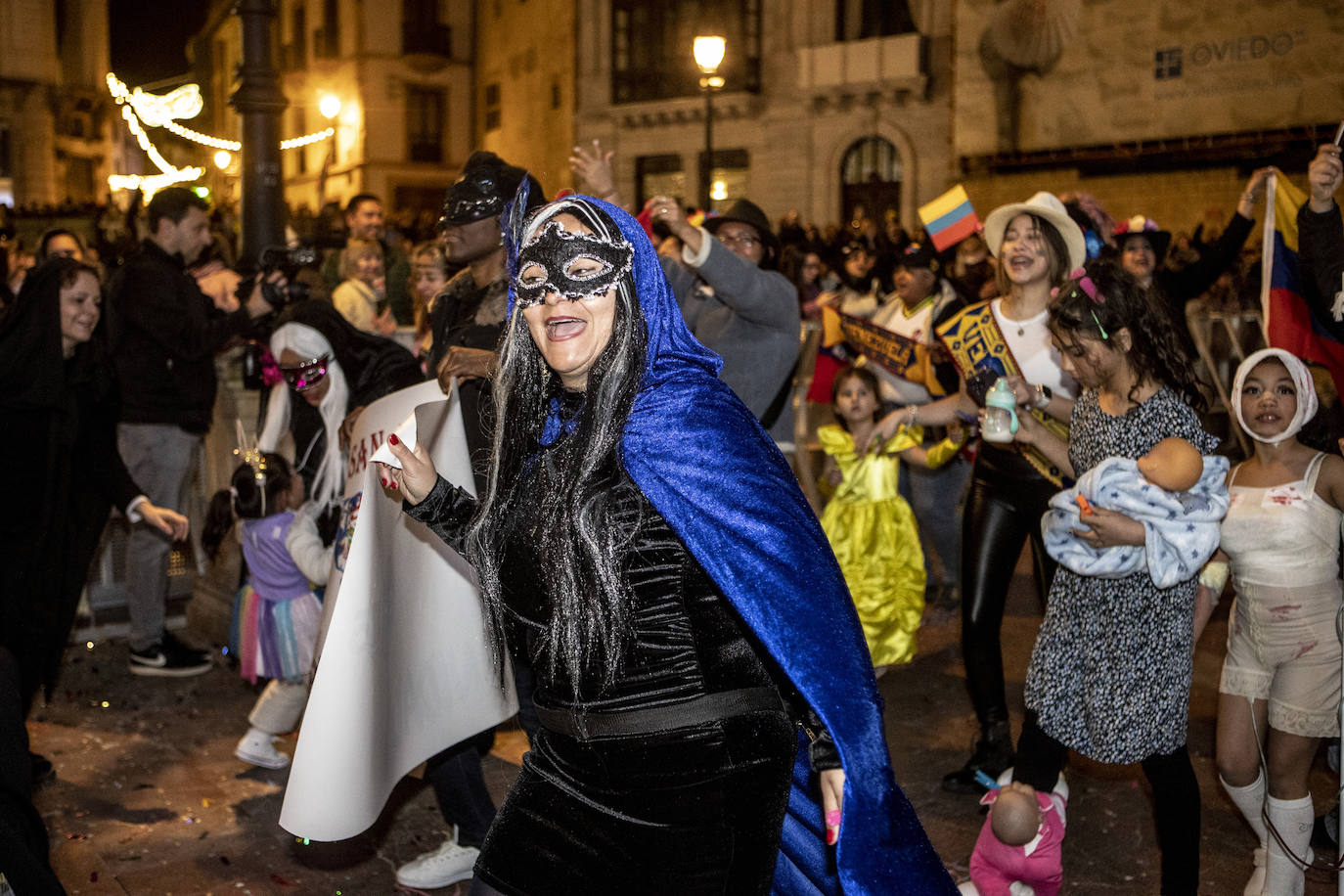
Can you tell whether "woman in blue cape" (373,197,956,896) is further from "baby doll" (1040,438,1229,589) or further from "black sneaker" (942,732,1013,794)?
"black sneaker" (942,732,1013,794)

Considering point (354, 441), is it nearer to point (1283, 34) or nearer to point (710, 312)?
point (710, 312)

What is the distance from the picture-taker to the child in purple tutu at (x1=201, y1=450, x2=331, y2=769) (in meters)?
5.43

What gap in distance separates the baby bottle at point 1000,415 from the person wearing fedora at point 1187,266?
7.85ft

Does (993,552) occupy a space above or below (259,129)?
Result: below

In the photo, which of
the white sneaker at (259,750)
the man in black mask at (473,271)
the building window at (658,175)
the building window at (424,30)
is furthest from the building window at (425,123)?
the man in black mask at (473,271)

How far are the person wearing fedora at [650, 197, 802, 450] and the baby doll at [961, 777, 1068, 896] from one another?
69.4 inches

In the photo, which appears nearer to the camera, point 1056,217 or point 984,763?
point 1056,217

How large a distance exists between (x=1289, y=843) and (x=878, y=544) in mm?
2980

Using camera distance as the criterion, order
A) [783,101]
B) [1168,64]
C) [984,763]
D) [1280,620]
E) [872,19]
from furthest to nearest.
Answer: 1. [783,101]
2. [872,19]
3. [1168,64]
4. [984,763]
5. [1280,620]

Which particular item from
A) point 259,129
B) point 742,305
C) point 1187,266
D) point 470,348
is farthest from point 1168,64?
point 470,348

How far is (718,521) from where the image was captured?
246cm

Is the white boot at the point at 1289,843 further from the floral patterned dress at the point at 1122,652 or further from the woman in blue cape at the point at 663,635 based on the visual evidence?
the woman in blue cape at the point at 663,635

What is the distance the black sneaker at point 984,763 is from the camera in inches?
197

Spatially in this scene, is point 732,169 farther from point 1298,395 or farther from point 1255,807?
point 1255,807
